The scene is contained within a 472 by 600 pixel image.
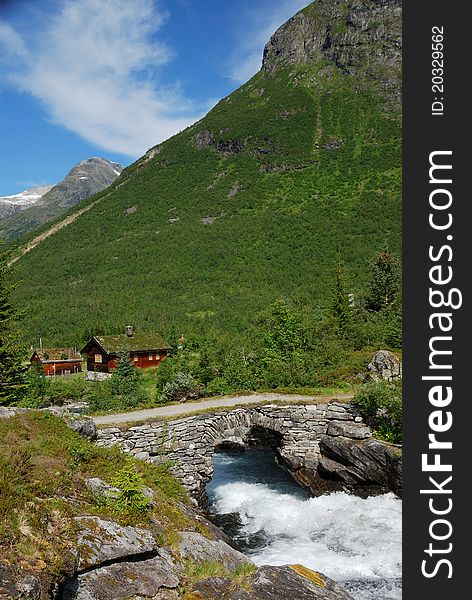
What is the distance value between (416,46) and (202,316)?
5982 cm

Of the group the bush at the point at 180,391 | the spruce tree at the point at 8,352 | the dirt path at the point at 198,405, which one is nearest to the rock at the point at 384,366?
the dirt path at the point at 198,405

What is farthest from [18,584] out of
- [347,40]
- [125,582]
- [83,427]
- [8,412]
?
[347,40]

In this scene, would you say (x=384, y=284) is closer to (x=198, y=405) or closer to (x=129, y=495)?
(x=198, y=405)

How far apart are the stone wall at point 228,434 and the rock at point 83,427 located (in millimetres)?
2011

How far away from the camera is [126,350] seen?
47.6m

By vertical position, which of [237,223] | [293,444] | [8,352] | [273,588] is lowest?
[293,444]

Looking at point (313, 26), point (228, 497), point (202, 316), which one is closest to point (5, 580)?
point (228, 497)

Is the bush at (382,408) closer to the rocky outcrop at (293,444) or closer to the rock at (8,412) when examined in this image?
the rocky outcrop at (293,444)

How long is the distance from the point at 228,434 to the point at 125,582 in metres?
10.8

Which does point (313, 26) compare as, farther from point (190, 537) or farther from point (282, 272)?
point (190, 537)

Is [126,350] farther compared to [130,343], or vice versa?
[130,343]

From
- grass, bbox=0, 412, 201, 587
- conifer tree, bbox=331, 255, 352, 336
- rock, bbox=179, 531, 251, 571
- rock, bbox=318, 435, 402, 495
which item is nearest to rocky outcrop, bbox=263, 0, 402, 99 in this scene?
conifer tree, bbox=331, 255, 352, 336

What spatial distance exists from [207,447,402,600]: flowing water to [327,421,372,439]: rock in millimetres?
2078

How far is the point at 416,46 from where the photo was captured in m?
7.21
